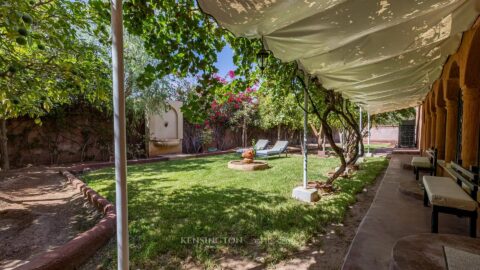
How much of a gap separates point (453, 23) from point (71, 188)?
8195 mm

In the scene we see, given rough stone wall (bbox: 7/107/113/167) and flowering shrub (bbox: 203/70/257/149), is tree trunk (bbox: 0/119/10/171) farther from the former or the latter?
flowering shrub (bbox: 203/70/257/149)

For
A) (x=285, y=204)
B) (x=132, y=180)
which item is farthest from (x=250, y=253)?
(x=132, y=180)

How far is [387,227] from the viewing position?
319cm

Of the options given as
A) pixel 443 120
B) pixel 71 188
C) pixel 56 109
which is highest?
pixel 56 109

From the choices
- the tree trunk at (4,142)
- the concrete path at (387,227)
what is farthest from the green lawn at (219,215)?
the tree trunk at (4,142)

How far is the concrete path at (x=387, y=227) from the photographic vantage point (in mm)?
2451

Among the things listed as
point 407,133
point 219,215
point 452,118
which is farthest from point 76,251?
point 407,133

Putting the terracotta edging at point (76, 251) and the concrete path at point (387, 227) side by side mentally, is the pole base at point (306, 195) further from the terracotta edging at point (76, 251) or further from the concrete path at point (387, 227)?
the terracotta edging at point (76, 251)

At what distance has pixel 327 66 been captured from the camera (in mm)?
3645

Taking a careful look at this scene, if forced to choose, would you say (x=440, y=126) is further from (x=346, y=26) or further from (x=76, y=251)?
(x=76, y=251)

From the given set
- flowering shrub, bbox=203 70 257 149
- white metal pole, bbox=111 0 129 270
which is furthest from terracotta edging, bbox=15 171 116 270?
flowering shrub, bbox=203 70 257 149

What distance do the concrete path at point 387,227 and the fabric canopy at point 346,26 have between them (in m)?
2.17

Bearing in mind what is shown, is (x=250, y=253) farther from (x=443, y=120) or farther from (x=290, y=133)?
(x=290, y=133)

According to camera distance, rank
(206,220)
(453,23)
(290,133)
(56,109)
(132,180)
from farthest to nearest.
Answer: (290,133)
(56,109)
(132,180)
(206,220)
(453,23)
